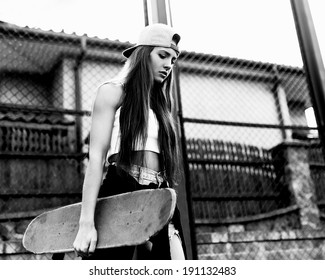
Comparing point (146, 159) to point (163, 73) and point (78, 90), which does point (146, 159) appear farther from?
point (78, 90)

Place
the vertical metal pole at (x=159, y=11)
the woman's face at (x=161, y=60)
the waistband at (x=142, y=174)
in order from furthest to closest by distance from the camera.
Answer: the vertical metal pole at (x=159, y=11)
the woman's face at (x=161, y=60)
the waistband at (x=142, y=174)

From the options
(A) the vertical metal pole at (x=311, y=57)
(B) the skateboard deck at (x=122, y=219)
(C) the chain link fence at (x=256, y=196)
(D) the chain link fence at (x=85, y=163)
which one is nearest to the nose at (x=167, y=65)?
(B) the skateboard deck at (x=122, y=219)

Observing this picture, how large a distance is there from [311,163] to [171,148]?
3.68 meters

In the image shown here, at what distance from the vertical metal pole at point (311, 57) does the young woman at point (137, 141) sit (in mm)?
665

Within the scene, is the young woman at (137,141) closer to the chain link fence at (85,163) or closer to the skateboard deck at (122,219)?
the skateboard deck at (122,219)

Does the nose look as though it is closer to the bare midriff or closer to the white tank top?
the white tank top

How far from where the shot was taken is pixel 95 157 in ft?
3.90

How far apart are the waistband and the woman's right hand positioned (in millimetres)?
201

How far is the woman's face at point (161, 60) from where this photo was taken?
1331 millimetres

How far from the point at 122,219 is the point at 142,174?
165 millimetres

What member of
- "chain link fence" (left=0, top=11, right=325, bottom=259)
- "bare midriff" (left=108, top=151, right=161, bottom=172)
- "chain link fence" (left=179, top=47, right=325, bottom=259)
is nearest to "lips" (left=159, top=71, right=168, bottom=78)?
"bare midriff" (left=108, top=151, right=161, bottom=172)

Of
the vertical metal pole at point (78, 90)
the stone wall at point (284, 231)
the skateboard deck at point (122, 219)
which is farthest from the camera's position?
the vertical metal pole at point (78, 90)

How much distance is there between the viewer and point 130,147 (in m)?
1.22
